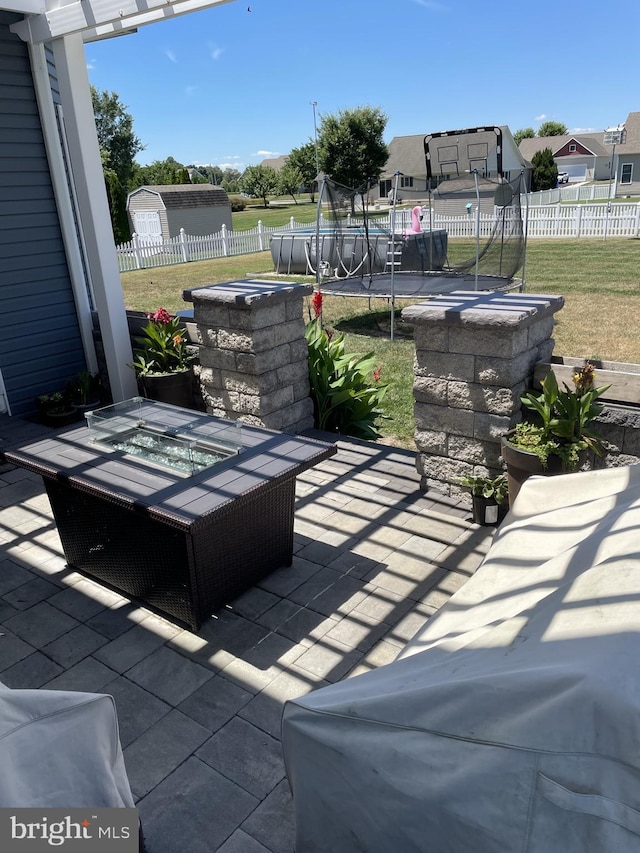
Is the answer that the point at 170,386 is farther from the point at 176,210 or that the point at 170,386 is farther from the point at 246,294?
the point at 176,210

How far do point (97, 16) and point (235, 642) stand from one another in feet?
14.4

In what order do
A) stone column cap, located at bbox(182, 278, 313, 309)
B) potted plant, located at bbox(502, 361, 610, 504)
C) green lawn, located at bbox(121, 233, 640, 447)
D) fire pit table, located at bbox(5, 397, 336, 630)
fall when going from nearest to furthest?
fire pit table, located at bbox(5, 397, 336, 630)
potted plant, located at bbox(502, 361, 610, 504)
stone column cap, located at bbox(182, 278, 313, 309)
green lawn, located at bbox(121, 233, 640, 447)

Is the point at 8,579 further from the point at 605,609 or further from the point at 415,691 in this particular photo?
the point at 605,609

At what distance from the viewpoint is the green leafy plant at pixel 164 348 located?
522 centimetres

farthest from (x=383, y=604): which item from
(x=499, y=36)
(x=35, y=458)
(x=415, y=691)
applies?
(x=499, y=36)

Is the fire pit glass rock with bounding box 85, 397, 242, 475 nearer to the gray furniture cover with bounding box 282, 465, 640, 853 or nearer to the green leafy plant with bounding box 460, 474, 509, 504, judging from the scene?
the green leafy plant with bounding box 460, 474, 509, 504

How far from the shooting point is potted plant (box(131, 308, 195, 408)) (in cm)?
516

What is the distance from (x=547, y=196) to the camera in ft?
100

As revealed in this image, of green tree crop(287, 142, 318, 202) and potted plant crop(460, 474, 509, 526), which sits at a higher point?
green tree crop(287, 142, 318, 202)

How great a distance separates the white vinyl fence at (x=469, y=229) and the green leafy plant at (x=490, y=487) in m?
15.3

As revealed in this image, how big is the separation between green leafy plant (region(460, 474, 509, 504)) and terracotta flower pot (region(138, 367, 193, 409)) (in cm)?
248

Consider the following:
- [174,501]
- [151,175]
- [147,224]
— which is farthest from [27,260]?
[151,175]

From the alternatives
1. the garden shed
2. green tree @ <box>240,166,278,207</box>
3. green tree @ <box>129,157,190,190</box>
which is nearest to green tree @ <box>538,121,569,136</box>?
green tree @ <box>240,166,278,207</box>

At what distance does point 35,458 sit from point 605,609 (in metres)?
2.79
